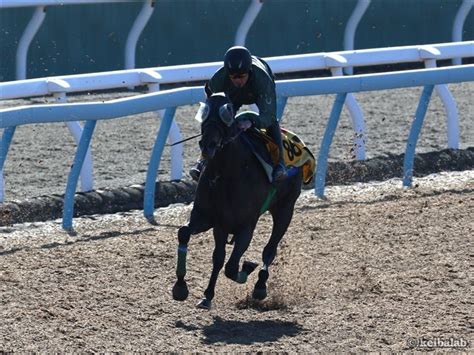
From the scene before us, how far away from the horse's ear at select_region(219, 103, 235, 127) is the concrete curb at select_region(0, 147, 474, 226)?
298cm

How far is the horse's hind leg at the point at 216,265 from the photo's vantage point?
23.4 feet

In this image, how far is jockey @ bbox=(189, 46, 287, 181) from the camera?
23.7ft

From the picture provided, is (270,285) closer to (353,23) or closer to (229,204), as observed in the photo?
(229,204)

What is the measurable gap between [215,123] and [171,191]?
11.5 feet

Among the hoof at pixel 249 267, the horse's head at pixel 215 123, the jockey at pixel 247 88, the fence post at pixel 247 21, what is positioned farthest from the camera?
the fence post at pixel 247 21

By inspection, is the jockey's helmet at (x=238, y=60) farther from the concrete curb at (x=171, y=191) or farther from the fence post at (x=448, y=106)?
the fence post at (x=448, y=106)

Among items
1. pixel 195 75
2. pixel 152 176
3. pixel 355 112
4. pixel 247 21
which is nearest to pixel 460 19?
pixel 247 21

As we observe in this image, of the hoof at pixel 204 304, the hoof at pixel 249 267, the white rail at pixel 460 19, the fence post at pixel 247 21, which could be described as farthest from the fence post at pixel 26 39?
the hoof at pixel 204 304

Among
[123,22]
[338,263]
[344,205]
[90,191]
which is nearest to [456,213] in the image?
[344,205]

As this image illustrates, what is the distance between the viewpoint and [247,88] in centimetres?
747

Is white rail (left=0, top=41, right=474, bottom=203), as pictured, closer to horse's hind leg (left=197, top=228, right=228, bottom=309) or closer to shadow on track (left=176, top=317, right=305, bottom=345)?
horse's hind leg (left=197, top=228, right=228, bottom=309)

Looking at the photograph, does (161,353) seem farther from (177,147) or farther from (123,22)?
(123,22)

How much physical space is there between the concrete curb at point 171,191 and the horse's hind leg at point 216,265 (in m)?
2.51

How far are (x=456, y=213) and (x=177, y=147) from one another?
7.28 feet
